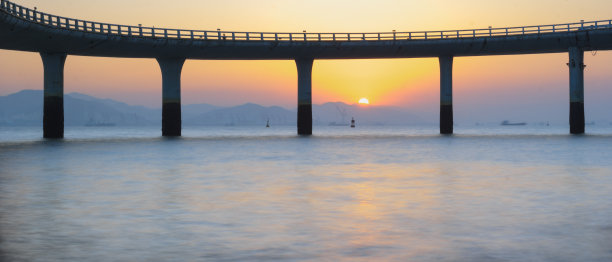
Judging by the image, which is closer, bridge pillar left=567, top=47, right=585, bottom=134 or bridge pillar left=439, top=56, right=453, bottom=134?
bridge pillar left=567, top=47, right=585, bottom=134

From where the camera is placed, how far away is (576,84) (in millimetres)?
78688

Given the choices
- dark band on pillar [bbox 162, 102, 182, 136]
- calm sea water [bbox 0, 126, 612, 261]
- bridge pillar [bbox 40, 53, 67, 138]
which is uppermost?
bridge pillar [bbox 40, 53, 67, 138]

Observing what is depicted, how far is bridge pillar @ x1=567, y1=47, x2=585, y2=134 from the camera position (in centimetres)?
7650

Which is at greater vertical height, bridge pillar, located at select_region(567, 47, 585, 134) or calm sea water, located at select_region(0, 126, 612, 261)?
bridge pillar, located at select_region(567, 47, 585, 134)

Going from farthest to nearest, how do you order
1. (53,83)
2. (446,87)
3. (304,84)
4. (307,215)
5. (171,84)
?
(446,87) < (304,84) < (171,84) < (53,83) < (307,215)

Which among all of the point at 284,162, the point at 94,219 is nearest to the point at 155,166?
the point at 284,162

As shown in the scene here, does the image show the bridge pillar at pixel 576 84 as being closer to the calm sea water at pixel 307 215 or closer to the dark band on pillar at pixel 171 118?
the dark band on pillar at pixel 171 118

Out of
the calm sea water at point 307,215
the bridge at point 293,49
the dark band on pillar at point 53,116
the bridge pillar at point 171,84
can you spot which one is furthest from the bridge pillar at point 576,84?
the dark band on pillar at point 53,116

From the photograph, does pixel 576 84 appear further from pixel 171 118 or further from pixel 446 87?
pixel 171 118

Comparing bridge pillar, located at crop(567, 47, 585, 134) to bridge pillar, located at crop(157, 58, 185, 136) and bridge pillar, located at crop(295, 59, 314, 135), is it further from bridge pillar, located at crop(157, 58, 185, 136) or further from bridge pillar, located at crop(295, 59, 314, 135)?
bridge pillar, located at crop(157, 58, 185, 136)

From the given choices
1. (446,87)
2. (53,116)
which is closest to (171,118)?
(53,116)

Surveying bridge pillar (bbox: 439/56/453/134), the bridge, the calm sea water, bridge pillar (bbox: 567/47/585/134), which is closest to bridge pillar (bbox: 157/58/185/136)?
the bridge

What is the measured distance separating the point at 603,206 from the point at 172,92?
65091mm

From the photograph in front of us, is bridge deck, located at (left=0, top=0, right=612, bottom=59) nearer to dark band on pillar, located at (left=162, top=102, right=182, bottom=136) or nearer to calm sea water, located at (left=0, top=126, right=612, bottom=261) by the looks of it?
dark band on pillar, located at (left=162, top=102, right=182, bottom=136)
